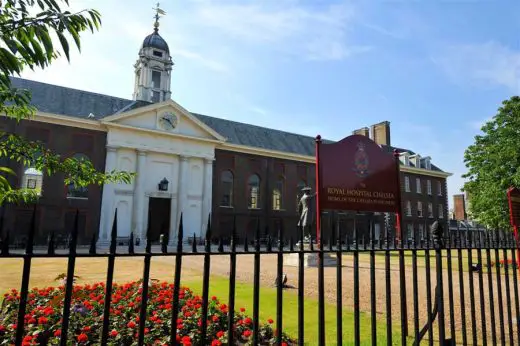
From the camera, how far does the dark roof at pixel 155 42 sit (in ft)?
119

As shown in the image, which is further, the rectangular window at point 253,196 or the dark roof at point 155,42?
the dark roof at point 155,42

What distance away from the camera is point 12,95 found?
3408 millimetres

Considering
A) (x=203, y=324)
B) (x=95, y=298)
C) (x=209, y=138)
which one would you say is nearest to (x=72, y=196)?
(x=209, y=138)

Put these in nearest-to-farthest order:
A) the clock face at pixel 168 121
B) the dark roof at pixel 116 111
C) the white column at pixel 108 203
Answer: the white column at pixel 108 203 → the dark roof at pixel 116 111 → the clock face at pixel 168 121

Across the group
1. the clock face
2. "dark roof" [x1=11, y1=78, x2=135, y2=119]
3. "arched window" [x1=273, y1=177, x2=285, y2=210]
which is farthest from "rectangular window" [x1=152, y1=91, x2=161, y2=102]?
"arched window" [x1=273, y1=177, x2=285, y2=210]

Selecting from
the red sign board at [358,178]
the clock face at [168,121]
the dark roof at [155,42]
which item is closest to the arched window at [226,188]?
the clock face at [168,121]

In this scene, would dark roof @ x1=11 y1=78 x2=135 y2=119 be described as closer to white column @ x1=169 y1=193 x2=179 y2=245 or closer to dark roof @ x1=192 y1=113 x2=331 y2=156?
dark roof @ x1=192 y1=113 x2=331 y2=156

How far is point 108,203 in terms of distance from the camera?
27.6 m

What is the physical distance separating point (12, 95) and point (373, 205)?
5189mm

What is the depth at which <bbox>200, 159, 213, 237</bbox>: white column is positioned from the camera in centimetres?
3111

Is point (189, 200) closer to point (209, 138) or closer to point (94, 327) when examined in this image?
point (209, 138)

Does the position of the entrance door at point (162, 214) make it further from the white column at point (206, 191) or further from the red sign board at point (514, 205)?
the red sign board at point (514, 205)

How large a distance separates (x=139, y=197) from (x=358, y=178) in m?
25.4

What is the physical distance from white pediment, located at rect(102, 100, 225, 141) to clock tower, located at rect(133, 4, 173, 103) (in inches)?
221
